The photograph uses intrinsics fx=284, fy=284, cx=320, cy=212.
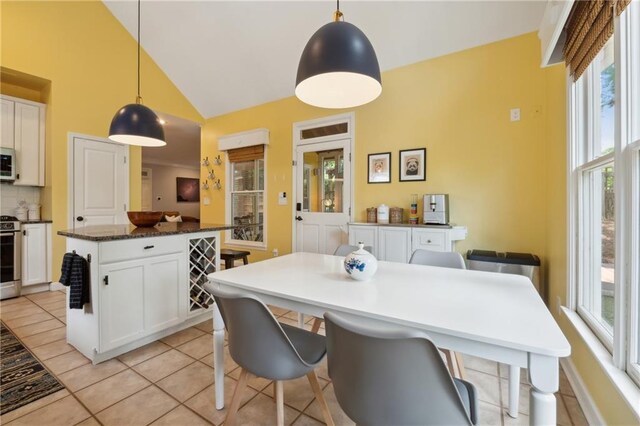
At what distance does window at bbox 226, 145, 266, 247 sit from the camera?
4.88 meters

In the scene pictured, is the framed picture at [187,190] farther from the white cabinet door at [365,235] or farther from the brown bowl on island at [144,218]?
the white cabinet door at [365,235]

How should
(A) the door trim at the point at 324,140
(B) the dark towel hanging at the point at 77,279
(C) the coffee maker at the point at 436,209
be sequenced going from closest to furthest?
(B) the dark towel hanging at the point at 77,279
(C) the coffee maker at the point at 436,209
(A) the door trim at the point at 324,140

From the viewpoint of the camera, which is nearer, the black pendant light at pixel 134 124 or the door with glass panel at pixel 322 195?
the black pendant light at pixel 134 124

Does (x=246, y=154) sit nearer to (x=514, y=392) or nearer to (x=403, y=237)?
(x=403, y=237)

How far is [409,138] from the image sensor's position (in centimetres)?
346

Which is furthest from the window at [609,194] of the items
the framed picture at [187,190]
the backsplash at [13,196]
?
the framed picture at [187,190]

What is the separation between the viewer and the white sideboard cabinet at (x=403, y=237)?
290 cm

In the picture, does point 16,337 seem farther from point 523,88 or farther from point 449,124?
point 523,88

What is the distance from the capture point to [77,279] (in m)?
1.98

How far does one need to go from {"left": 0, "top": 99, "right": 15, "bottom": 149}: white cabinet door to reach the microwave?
0.38ft

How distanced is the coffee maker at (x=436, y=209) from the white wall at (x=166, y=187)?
28.5 ft

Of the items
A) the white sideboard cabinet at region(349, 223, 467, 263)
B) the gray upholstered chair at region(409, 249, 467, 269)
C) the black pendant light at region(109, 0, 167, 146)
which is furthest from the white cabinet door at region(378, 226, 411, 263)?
the black pendant light at region(109, 0, 167, 146)

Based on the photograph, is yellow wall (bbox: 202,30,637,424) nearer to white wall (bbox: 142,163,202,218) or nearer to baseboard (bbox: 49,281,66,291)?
baseboard (bbox: 49,281,66,291)

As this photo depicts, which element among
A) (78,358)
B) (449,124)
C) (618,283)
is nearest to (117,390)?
(78,358)
